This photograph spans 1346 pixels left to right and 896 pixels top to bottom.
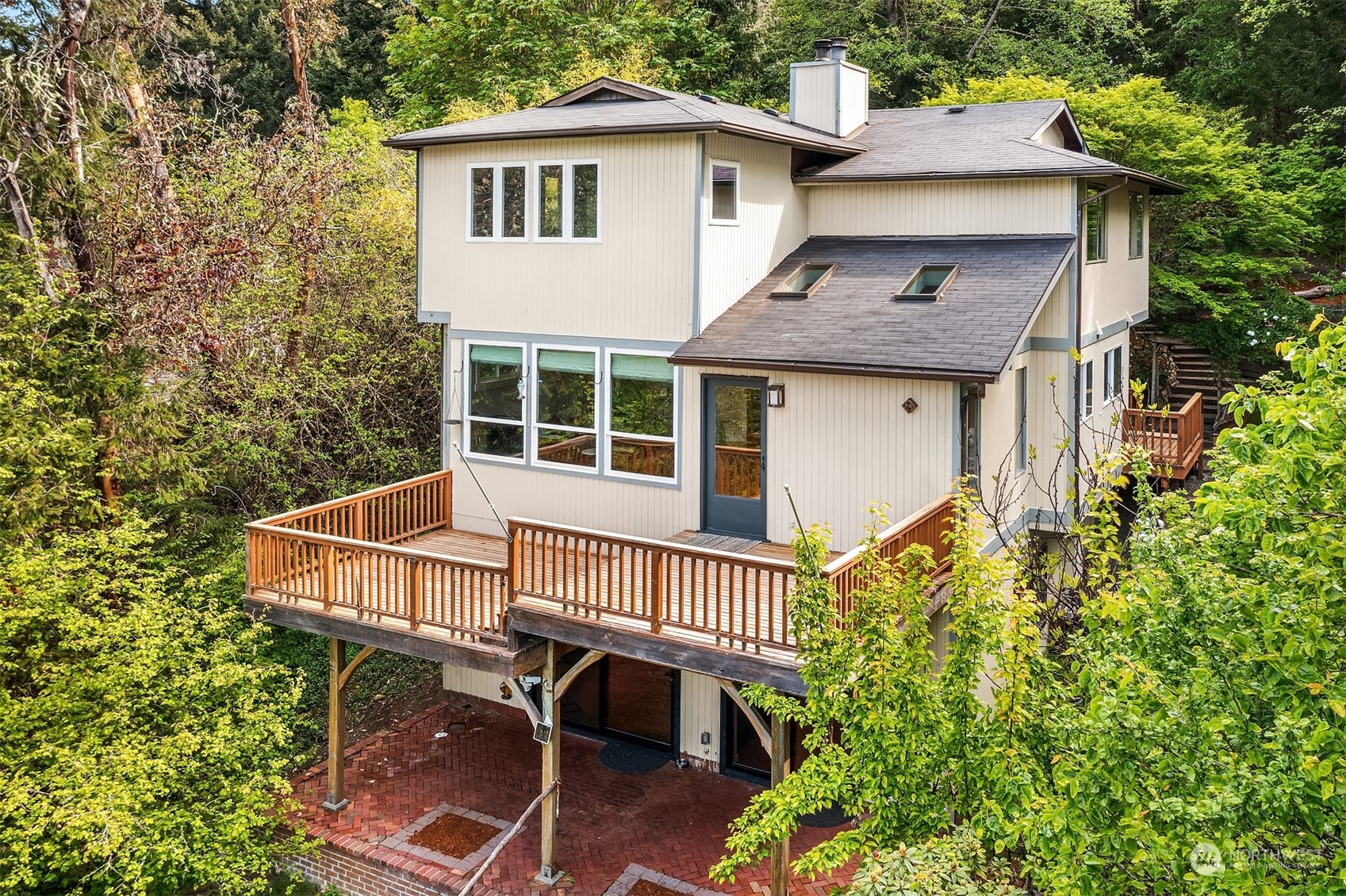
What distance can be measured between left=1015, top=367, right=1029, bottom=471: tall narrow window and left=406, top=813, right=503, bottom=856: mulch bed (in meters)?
7.76

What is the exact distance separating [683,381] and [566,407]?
174cm

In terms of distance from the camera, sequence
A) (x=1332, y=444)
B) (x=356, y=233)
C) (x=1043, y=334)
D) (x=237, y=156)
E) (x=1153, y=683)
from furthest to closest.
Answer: (x=356, y=233)
(x=237, y=156)
(x=1043, y=334)
(x=1153, y=683)
(x=1332, y=444)

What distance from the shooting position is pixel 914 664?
7488mm

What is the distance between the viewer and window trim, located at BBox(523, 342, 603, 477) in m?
13.4

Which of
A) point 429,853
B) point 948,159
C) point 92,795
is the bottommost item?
point 429,853

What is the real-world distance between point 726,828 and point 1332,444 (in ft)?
30.1

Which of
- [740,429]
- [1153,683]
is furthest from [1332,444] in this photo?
[740,429]

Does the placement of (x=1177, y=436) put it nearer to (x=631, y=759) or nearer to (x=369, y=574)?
(x=631, y=759)

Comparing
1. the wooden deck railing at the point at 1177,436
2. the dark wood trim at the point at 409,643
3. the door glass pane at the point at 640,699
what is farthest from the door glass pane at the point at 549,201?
the wooden deck railing at the point at 1177,436

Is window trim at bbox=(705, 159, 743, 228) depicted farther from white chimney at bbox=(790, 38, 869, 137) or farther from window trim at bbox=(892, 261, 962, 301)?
white chimney at bbox=(790, 38, 869, 137)

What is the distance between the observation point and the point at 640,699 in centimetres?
1411

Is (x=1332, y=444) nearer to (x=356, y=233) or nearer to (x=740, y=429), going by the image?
(x=740, y=429)
